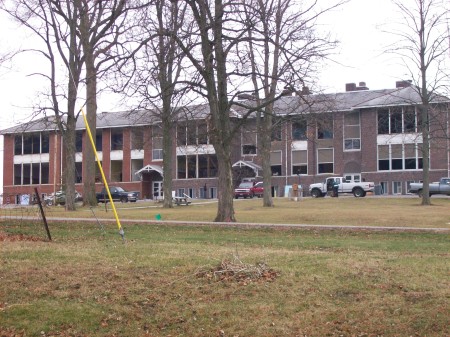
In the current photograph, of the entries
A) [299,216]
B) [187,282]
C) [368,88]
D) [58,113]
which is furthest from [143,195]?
[187,282]

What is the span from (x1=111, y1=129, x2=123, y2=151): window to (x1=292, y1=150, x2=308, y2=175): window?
68.2 ft

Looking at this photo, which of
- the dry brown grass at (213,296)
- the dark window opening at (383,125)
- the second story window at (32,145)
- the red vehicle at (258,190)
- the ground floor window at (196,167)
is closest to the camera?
the dry brown grass at (213,296)

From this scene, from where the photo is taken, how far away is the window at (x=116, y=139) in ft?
233

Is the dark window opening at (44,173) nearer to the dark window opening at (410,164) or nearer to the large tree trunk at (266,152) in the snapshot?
the large tree trunk at (266,152)

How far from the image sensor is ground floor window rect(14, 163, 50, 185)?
73.9m

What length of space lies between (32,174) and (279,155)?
101 feet

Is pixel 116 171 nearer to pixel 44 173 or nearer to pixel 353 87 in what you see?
pixel 44 173

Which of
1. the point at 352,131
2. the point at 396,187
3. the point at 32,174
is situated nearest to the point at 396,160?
the point at 396,187

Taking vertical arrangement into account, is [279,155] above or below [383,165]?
above

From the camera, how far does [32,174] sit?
243 ft

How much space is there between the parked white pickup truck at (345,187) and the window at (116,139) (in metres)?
26.6

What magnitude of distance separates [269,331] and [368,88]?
205 ft

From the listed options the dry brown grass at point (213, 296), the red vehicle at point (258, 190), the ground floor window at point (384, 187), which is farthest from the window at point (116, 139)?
the dry brown grass at point (213, 296)

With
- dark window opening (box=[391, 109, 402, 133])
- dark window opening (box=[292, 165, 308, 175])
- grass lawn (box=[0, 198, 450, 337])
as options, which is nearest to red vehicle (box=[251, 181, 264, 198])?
dark window opening (box=[292, 165, 308, 175])
